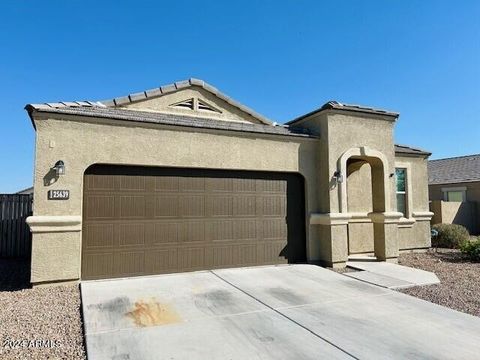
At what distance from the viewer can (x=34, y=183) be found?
7445 mm

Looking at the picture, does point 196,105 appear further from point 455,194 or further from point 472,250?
point 455,194

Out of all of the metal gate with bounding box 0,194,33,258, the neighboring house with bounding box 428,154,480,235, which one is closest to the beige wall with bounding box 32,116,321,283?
the metal gate with bounding box 0,194,33,258

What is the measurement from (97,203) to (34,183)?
1.40 m

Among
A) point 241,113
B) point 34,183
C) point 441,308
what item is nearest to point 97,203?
point 34,183

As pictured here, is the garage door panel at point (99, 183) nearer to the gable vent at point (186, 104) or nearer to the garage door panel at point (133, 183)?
the garage door panel at point (133, 183)

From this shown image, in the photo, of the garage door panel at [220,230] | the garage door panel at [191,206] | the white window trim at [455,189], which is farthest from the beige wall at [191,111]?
the white window trim at [455,189]

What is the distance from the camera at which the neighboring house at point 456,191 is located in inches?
801

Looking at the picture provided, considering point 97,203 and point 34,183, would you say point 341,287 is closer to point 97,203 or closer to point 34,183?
point 97,203

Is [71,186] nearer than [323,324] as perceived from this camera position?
No

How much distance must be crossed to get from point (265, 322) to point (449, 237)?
12549mm

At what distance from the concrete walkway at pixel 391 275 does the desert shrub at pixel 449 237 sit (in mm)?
6079

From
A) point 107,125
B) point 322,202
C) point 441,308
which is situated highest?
point 107,125

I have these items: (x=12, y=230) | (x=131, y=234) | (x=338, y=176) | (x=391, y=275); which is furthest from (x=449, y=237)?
(x=12, y=230)

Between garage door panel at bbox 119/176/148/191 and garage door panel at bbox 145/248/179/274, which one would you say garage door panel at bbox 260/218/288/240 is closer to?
Answer: garage door panel at bbox 145/248/179/274
